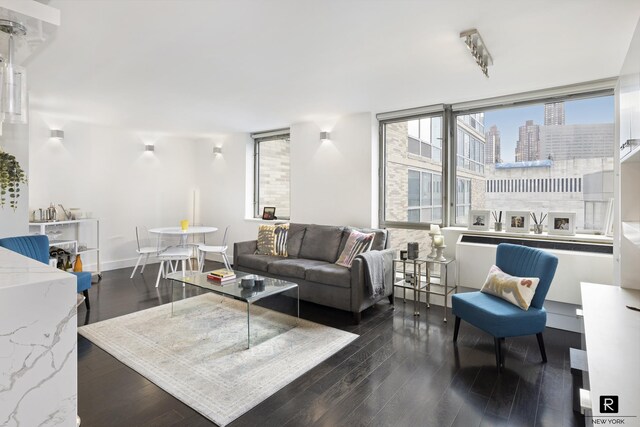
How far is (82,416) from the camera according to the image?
2.00 meters

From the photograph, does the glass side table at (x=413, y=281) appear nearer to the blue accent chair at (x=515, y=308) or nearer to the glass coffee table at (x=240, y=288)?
the blue accent chair at (x=515, y=308)

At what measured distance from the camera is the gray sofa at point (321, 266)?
11.6 feet

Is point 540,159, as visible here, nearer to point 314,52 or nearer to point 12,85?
point 314,52

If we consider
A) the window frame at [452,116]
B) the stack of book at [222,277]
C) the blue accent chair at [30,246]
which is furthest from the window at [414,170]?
the blue accent chair at [30,246]

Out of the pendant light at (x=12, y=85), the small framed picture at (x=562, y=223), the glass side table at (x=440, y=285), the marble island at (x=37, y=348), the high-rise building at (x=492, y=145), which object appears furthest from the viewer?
the high-rise building at (x=492, y=145)

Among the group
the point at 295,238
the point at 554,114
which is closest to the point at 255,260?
the point at 295,238

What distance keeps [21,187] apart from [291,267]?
3177 mm

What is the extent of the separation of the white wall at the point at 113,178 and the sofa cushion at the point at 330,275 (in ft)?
13.1

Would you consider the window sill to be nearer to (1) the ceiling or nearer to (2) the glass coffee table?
(1) the ceiling

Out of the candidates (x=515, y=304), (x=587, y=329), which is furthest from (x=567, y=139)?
(x=587, y=329)

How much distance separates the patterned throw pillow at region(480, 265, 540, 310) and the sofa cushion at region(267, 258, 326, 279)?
6.24 feet

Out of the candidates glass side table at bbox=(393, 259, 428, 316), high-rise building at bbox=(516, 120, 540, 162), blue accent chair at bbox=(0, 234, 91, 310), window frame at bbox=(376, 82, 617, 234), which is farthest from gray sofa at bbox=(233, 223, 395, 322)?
blue accent chair at bbox=(0, 234, 91, 310)

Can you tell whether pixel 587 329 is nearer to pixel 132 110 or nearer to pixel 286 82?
pixel 286 82

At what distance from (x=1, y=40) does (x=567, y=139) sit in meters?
4.71
